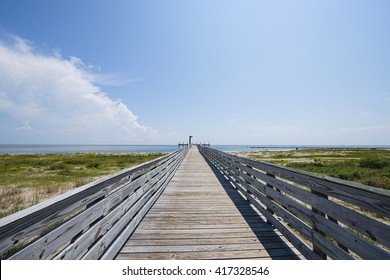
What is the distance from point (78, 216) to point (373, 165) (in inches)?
934

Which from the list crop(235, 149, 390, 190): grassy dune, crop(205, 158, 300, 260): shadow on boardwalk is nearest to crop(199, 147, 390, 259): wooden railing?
crop(205, 158, 300, 260): shadow on boardwalk

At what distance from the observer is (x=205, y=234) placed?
392 centimetres

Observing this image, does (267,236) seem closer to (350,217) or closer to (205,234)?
(205,234)

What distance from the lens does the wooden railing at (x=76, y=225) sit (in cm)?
146

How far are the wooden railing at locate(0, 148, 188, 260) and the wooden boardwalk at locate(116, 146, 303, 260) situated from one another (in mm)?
391

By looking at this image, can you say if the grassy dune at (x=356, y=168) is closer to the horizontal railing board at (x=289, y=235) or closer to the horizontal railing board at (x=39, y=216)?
the horizontal railing board at (x=289, y=235)

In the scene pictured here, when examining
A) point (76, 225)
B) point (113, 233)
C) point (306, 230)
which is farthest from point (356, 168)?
point (76, 225)

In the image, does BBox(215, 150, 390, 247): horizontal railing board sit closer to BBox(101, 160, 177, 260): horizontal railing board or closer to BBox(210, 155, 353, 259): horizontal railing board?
BBox(210, 155, 353, 259): horizontal railing board

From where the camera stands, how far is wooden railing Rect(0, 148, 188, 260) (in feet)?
4.79

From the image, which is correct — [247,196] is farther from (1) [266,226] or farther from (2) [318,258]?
(2) [318,258]

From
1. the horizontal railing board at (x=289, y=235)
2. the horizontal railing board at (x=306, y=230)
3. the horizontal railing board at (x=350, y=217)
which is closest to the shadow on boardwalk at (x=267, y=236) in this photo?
the horizontal railing board at (x=289, y=235)

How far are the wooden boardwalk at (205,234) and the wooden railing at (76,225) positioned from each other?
0.39 m

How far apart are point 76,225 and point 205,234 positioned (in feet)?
7.96
